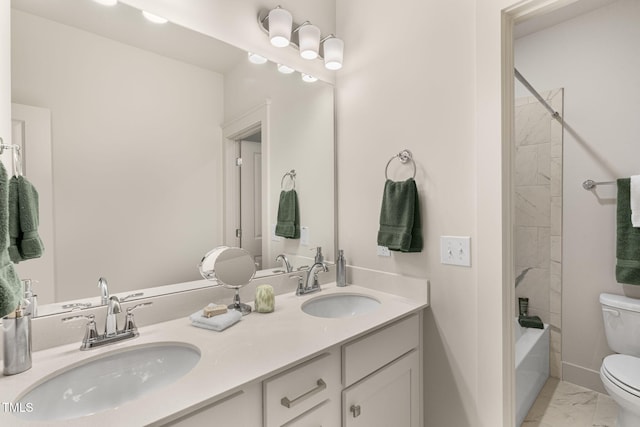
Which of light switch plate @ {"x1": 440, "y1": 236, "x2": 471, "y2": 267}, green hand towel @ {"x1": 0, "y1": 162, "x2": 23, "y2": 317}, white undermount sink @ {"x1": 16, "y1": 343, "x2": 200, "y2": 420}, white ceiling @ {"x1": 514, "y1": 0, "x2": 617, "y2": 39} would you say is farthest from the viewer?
white ceiling @ {"x1": 514, "y1": 0, "x2": 617, "y2": 39}

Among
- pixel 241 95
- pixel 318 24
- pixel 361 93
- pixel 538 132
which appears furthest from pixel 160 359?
pixel 538 132

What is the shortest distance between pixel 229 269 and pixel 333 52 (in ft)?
4.01

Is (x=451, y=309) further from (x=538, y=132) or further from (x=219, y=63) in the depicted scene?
(x=538, y=132)

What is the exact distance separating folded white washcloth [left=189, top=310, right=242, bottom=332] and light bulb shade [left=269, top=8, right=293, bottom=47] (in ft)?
4.05

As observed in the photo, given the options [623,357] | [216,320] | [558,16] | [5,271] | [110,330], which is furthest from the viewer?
[558,16]

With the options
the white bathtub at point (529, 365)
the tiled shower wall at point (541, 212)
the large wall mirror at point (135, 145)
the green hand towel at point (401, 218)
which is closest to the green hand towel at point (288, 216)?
the large wall mirror at point (135, 145)

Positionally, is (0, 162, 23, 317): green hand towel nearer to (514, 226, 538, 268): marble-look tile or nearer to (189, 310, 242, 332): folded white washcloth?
(189, 310, 242, 332): folded white washcloth

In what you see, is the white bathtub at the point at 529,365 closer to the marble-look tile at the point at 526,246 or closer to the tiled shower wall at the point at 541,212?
the tiled shower wall at the point at 541,212

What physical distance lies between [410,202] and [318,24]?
3.68 ft

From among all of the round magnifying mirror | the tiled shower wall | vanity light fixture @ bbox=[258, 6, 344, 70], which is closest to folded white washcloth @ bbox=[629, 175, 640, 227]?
the tiled shower wall

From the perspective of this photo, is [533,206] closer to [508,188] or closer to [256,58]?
[508,188]

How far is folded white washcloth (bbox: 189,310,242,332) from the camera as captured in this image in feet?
3.66

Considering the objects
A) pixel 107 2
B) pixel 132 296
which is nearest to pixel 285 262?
pixel 132 296

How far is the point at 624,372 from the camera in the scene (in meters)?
1.64
